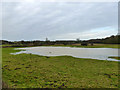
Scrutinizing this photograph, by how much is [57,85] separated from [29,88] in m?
2.38

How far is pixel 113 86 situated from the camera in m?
7.42

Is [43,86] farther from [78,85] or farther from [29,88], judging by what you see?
[78,85]

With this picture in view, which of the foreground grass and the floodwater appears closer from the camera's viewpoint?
the foreground grass

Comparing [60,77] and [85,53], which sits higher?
[85,53]

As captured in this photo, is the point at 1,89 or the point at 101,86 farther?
the point at 101,86

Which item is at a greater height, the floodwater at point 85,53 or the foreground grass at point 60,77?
the floodwater at point 85,53

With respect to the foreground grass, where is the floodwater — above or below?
above

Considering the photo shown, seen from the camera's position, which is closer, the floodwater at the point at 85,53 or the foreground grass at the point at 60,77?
the foreground grass at the point at 60,77

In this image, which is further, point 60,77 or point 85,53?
point 85,53

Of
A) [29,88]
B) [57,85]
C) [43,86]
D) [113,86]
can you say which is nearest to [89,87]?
[113,86]

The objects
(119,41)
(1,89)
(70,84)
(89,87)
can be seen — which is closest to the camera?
(1,89)

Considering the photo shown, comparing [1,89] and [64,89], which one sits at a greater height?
[1,89]

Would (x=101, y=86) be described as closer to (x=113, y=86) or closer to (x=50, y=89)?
(x=113, y=86)

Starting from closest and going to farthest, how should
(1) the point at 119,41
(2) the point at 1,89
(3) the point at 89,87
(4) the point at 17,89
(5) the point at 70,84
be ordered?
(2) the point at 1,89
(4) the point at 17,89
(3) the point at 89,87
(5) the point at 70,84
(1) the point at 119,41
